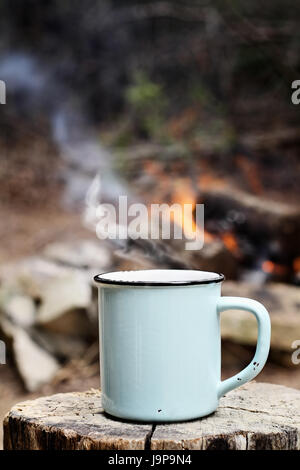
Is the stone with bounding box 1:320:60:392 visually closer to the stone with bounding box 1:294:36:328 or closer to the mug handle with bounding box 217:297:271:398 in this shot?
the stone with bounding box 1:294:36:328

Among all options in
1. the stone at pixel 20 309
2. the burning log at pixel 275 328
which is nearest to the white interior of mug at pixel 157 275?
the burning log at pixel 275 328

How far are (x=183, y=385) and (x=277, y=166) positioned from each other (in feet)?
11.3

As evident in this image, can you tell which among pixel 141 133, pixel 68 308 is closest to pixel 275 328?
pixel 68 308

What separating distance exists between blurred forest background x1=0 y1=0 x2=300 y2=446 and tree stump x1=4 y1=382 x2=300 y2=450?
135 centimetres

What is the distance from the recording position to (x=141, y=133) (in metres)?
4.18

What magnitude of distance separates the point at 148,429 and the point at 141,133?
3696 mm

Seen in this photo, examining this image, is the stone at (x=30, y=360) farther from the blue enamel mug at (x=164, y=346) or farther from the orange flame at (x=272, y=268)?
the blue enamel mug at (x=164, y=346)

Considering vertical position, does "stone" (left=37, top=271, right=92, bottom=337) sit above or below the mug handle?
below

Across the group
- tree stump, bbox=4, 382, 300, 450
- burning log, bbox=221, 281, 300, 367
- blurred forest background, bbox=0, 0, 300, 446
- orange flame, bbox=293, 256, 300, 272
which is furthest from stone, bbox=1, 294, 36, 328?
tree stump, bbox=4, 382, 300, 450

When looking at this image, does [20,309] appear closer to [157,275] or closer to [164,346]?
[157,275]

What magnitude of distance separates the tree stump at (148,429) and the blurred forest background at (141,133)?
135 cm

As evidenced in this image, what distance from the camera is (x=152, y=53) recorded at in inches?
172

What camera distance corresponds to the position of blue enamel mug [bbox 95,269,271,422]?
63cm

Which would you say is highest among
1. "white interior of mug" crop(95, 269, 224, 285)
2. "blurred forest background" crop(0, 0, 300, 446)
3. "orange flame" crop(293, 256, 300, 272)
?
"blurred forest background" crop(0, 0, 300, 446)
